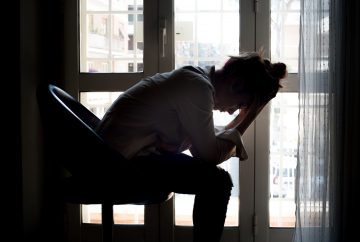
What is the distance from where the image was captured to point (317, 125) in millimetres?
1835

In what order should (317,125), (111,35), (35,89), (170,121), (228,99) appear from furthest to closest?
(111,35), (35,89), (317,125), (228,99), (170,121)

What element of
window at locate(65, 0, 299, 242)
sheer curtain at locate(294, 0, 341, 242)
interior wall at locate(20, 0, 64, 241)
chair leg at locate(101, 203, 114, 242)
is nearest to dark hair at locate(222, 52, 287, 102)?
sheer curtain at locate(294, 0, 341, 242)

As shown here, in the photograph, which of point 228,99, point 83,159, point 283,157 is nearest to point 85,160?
point 83,159

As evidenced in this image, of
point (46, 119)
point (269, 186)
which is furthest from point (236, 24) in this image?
point (46, 119)

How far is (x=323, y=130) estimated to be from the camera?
1832 mm

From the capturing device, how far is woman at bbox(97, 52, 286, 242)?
54.1 inches

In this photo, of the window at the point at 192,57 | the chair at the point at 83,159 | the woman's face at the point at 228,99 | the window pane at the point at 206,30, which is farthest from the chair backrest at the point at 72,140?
the window pane at the point at 206,30

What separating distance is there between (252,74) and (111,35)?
2.81 feet

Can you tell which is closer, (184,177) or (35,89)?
(184,177)

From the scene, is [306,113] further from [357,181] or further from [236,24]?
[236,24]

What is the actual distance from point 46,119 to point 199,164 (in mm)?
495

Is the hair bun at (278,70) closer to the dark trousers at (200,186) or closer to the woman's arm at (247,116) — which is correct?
the woman's arm at (247,116)

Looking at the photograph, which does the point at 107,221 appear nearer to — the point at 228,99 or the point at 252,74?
the point at 228,99

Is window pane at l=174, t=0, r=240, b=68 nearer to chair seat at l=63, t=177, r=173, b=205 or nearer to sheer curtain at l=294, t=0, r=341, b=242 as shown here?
sheer curtain at l=294, t=0, r=341, b=242
